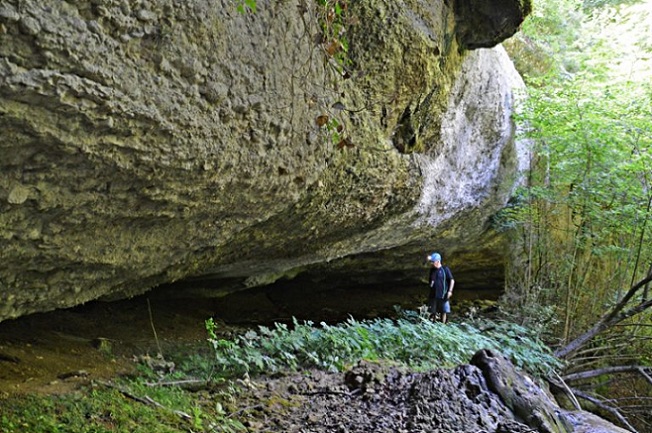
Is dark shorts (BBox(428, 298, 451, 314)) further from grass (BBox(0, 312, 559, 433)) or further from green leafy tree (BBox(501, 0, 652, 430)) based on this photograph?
green leafy tree (BBox(501, 0, 652, 430))

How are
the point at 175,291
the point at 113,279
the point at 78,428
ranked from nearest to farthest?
the point at 78,428 < the point at 113,279 < the point at 175,291

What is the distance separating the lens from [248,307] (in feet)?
32.1

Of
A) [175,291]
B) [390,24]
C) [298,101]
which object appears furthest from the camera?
[175,291]

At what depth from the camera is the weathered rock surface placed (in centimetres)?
389

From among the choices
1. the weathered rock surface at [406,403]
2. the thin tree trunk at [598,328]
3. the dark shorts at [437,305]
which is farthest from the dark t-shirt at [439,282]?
the weathered rock surface at [406,403]

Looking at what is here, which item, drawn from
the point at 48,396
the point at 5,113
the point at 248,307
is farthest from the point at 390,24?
the point at 248,307

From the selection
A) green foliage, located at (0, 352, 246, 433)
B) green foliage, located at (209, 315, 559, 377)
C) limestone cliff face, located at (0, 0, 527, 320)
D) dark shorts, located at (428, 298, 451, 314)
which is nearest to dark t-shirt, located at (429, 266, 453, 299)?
dark shorts, located at (428, 298, 451, 314)

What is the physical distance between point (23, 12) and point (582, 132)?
805cm

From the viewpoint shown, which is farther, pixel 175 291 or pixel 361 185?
pixel 175 291

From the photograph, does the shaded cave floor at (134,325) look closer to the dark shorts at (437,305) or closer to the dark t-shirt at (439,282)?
the dark shorts at (437,305)

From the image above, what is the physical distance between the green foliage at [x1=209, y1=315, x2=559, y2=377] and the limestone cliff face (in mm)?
977

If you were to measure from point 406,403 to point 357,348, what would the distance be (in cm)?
140

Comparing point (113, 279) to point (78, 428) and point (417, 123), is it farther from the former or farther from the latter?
Result: point (417, 123)

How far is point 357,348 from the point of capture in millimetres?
5695
